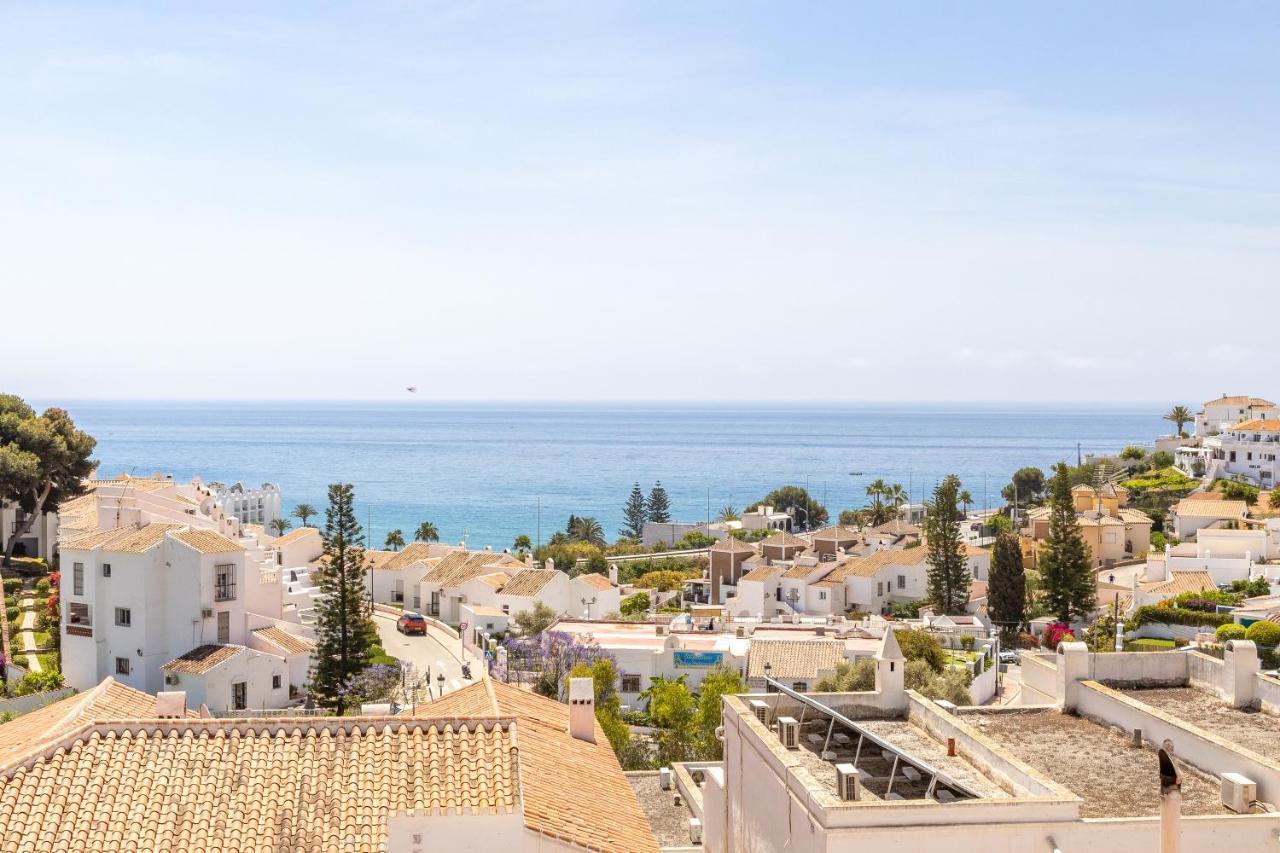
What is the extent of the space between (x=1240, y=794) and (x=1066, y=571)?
112 ft

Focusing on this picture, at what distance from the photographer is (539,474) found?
531 feet

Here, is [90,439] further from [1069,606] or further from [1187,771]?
[1187,771]

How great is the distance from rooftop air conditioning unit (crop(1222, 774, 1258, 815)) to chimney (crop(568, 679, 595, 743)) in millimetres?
6663

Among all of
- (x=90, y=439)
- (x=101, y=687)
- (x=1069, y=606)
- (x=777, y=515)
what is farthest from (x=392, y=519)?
(x=101, y=687)

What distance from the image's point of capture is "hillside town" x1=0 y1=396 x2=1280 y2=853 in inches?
364

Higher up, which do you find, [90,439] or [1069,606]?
[90,439]

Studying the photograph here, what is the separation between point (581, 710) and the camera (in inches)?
541

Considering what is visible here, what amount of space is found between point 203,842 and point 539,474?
152990mm

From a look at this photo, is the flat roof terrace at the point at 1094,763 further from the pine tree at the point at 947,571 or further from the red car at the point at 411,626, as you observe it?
the pine tree at the point at 947,571

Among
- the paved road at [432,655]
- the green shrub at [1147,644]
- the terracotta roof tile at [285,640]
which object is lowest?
the paved road at [432,655]

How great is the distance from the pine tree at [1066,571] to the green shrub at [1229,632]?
881cm

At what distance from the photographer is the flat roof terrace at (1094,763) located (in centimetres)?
937

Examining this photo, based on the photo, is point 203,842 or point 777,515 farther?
point 777,515

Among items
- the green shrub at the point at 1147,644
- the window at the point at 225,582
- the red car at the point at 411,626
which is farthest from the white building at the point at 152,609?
the green shrub at the point at 1147,644
